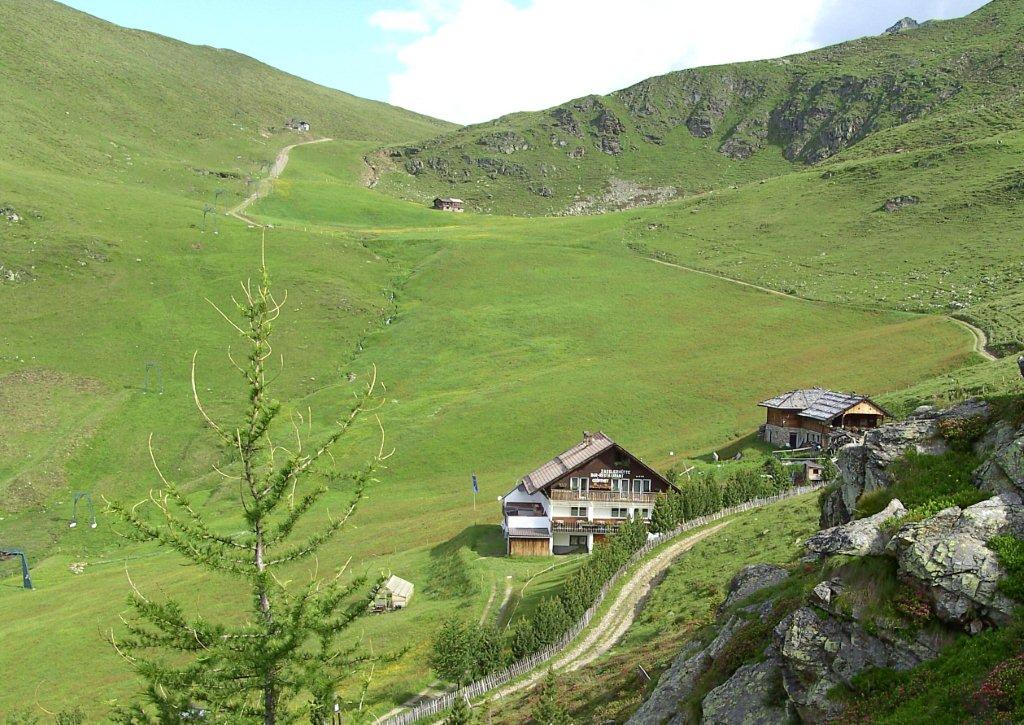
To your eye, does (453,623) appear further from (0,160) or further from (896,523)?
(0,160)

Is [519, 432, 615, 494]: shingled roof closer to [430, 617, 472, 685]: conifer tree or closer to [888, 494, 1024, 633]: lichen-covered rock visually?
[430, 617, 472, 685]: conifer tree

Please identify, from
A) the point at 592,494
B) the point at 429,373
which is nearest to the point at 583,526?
the point at 592,494

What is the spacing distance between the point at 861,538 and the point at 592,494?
43.9 meters

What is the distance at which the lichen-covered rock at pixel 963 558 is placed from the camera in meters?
13.4

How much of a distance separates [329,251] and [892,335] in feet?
359

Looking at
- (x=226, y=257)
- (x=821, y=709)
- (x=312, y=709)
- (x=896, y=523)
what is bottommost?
(x=821, y=709)

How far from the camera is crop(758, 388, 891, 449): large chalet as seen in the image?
6300cm

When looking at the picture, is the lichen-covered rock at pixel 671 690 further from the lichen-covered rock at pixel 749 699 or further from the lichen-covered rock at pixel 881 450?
the lichen-covered rock at pixel 881 450

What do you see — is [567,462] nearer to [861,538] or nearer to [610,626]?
[610,626]

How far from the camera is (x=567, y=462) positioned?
2375 inches

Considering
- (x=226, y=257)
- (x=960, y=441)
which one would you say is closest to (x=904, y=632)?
(x=960, y=441)

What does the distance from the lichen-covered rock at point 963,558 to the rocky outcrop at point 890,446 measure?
144 inches

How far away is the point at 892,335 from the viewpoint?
94438mm

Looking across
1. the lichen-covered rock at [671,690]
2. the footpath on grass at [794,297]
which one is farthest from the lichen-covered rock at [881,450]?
the footpath on grass at [794,297]
